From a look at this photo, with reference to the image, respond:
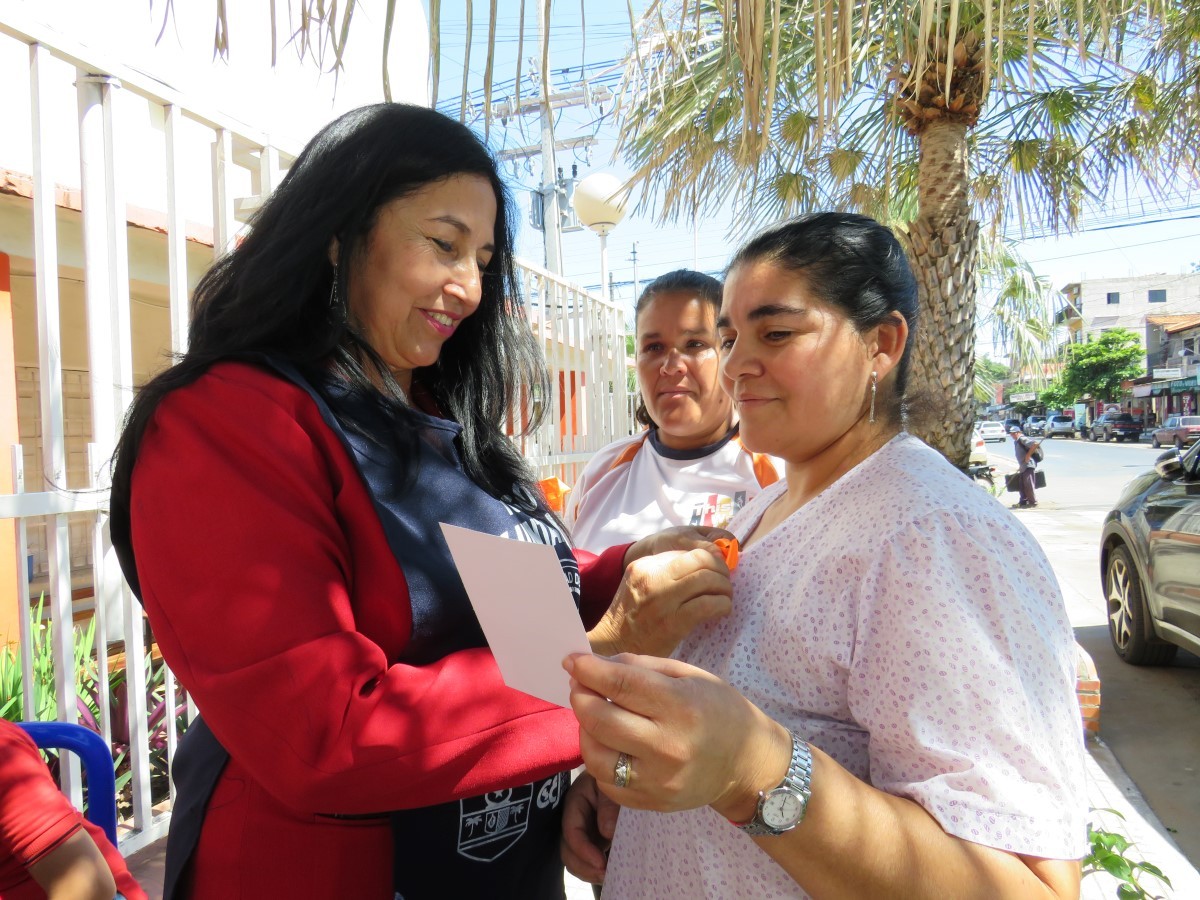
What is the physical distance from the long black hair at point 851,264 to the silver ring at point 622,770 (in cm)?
83

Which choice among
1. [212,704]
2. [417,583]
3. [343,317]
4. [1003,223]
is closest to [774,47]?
[343,317]

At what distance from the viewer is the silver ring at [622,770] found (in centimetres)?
80

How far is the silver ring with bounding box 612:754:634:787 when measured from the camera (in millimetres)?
799

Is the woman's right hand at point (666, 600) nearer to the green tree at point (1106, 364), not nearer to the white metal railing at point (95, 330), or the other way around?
the white metal railing at point (95, 330)

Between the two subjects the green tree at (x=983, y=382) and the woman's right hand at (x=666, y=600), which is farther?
the green tree at (x=983, y=382)

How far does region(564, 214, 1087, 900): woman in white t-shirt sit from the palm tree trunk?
10.8ft

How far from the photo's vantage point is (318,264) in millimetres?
1225

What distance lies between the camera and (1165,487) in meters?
5.29

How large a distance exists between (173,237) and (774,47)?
1937 millimetres

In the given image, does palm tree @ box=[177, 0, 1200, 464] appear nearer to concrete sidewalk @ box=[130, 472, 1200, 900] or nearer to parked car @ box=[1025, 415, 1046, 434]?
concrete sidewalk @ box=[130, 472, 1200, 900]

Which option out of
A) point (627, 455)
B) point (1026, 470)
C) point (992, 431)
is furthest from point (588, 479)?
point (992, 431)

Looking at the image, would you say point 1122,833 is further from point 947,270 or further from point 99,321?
point 99,321

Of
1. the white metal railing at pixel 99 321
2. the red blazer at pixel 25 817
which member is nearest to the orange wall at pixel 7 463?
the white metal railing at pixel 99 321

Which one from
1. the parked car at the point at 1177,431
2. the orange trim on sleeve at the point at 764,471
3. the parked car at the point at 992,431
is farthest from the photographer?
the parked car at the point at 992,431
